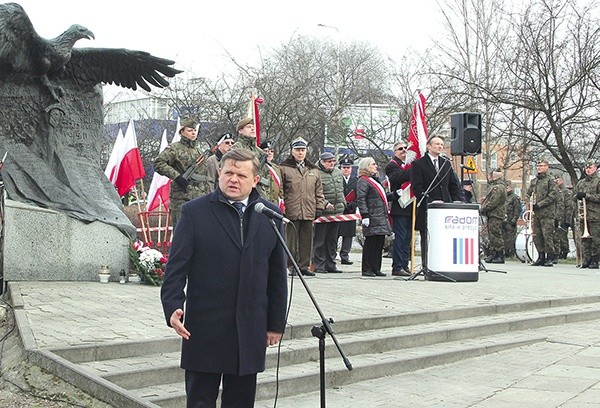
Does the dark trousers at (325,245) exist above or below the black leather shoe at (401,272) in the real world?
above

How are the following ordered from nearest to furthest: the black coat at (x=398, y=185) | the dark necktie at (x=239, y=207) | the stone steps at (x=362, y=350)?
the dark necktie at (x=239, y=207) < the stone steps at (x=362, y=350) < the black coat at (x=398, y=185)

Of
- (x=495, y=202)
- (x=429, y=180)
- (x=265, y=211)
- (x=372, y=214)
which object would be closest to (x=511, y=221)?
(x=495, y=202)

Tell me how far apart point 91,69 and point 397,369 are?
6.95 meters

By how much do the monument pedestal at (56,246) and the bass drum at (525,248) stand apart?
11374 mm

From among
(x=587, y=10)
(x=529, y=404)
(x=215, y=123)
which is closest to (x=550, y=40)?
(x=587, y=10)

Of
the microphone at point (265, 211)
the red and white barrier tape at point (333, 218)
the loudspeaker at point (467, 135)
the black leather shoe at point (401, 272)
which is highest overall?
the loudspeaker at point (467, 135)

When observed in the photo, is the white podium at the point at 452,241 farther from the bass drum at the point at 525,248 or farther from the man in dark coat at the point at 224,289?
the man in dark coat at the point at 224,289

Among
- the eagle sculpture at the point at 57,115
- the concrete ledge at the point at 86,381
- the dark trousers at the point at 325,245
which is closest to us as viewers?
the concrete ledge at the point at 86,381

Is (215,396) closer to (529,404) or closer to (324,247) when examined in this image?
(529,404)

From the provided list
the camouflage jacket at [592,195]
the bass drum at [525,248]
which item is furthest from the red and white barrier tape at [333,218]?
the bass drum at [525,248]

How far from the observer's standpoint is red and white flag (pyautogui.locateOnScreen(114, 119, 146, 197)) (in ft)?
52.1

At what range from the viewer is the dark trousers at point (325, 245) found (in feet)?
48.6

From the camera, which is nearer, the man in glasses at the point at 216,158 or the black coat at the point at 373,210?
the man in glasses at the point at 216,158

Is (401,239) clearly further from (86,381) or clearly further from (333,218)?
(86,381)
